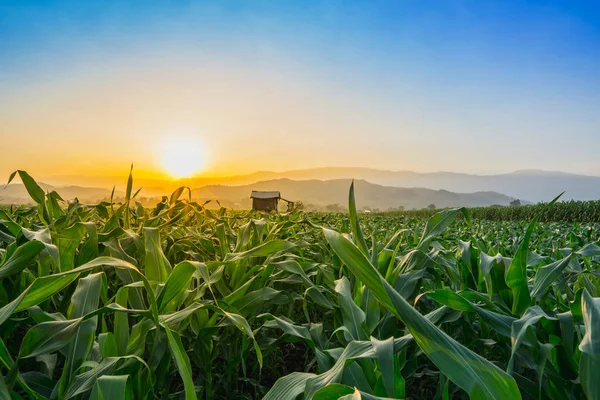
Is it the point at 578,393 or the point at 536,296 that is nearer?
the point at 578,393

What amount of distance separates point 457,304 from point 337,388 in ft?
1.32

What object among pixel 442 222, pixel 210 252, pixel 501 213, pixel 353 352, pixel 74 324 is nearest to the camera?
pixel 353 352

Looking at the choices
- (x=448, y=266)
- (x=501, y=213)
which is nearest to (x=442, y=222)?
(x=448, y=266)

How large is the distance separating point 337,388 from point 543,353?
0.50 metres

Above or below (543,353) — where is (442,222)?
above

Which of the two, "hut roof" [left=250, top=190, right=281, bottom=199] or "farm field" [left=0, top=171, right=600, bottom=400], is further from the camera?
"hut roof" [left=250, top=190, right=281, bottom=199]

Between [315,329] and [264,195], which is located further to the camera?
[264,195]

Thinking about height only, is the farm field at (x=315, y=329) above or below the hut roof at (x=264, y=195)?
above

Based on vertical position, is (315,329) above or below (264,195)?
above

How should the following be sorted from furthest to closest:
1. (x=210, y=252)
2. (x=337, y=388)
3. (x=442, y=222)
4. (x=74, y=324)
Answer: (x=210, y=252), (x=442, y=222), (x=74, y=324), (x=337, y=388)

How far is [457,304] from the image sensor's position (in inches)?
34.4

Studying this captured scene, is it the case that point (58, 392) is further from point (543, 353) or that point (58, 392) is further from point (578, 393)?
point (578, 393)

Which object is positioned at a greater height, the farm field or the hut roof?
the farm field

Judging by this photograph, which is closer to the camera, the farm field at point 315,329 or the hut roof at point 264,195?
the farm field at point 315,329
